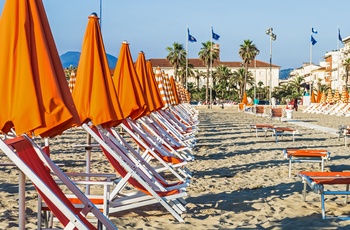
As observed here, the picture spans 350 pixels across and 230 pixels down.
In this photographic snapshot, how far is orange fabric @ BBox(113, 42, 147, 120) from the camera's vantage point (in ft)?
24.3

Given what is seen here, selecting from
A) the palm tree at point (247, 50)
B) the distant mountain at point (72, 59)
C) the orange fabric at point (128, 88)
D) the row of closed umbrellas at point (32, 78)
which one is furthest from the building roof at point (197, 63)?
the row of closed umbrellas at point (32, 78)

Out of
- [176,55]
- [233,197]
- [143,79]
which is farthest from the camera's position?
[176,55]

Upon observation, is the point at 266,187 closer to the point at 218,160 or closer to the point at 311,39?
the point at 218,160

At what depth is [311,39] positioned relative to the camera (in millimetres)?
52969

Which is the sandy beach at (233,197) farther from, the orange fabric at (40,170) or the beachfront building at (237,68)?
the beachfront building at (237,68)

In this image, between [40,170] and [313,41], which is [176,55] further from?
[40,170]

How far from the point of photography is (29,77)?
339 centimetres

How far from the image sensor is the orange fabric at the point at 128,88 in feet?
24.3

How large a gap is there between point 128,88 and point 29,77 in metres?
4.12

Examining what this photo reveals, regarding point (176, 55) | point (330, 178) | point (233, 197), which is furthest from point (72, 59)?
point (176, 55)

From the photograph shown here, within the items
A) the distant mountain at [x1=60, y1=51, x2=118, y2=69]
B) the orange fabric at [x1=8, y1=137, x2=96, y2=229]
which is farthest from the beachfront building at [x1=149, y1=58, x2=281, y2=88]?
the orange fabric at [x1=8, y1=137, x2=96, y2=229]

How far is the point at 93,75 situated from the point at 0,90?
2.13 meters

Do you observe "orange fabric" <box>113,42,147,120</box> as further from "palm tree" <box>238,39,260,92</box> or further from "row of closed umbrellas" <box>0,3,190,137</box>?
"palm tree" <box>238,39,260,92</box>

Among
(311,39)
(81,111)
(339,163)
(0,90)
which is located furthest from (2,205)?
(311,39)
